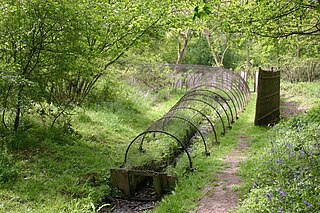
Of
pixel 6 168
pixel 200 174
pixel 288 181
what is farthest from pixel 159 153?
pixel 288 181

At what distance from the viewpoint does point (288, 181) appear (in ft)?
16.5

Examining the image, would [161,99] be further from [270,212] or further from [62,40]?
[270,212]

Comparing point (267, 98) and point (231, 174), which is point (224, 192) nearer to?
point (231, 174)

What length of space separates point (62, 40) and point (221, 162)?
495 cm

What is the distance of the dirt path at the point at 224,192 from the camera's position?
5.86 metres

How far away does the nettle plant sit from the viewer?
14.2 feet

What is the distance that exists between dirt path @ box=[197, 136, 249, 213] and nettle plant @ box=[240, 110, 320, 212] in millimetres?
533

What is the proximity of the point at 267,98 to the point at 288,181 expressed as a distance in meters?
7.27

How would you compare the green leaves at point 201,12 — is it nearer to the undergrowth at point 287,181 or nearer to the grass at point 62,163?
the undergrowth at point 287,181

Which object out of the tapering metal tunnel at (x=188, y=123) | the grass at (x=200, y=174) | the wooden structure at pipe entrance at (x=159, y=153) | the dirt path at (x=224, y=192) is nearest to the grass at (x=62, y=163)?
the wooden structure at pipe entrance at (x=159, y=153)

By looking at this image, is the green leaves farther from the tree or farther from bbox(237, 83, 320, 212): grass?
the tree

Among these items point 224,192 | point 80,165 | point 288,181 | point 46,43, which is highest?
point 46,43

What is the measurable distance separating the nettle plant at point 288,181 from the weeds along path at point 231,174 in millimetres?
585

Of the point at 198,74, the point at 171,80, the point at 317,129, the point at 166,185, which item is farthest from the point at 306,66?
the point at 166,185
